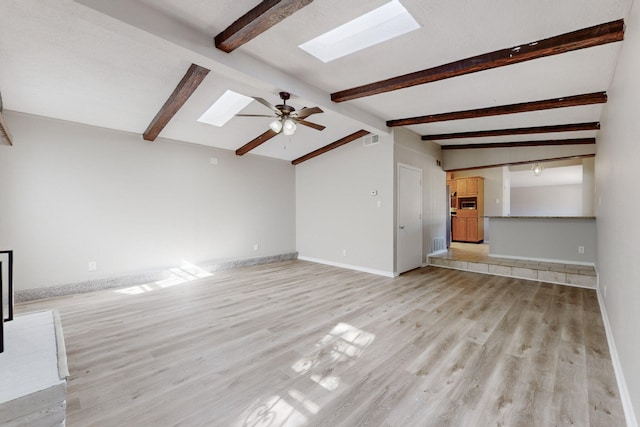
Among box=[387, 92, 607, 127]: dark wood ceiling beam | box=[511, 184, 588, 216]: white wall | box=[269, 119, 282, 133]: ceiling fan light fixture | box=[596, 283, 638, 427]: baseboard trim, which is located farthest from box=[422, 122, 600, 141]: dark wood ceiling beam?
box=[511, 184, 588, 216]: white wall

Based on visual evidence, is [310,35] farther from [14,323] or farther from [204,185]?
[204,185]

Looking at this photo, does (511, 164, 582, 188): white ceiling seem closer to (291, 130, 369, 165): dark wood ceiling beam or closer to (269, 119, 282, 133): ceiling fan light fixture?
(291, 130, 369, 165): dark wood ceiling beam

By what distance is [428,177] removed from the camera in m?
6.27

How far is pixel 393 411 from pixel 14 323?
2.26 meters

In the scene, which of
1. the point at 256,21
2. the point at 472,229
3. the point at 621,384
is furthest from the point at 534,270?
the point at 256,21

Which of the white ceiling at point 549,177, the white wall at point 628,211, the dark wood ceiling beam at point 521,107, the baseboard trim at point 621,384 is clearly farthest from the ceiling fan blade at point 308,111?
the white ceiling at point 549,177

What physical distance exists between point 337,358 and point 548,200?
14.0 m

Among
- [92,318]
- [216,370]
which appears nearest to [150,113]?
[92,318]

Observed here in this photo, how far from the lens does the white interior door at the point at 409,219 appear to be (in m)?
5.34

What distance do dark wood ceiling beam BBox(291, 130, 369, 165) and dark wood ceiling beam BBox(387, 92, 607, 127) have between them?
0.98 meters

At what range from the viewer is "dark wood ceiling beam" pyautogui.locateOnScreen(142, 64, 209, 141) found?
3102 millimetres

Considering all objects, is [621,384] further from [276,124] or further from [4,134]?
[4,134]

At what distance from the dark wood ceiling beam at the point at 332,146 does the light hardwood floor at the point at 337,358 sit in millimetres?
2993

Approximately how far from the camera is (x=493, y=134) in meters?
5.10
